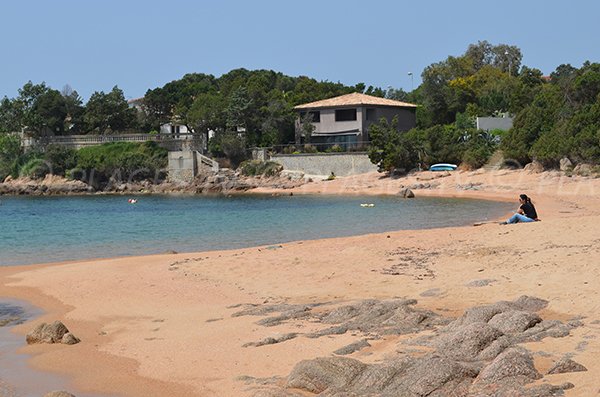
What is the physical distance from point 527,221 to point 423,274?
8754mm

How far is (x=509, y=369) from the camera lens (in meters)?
8.45

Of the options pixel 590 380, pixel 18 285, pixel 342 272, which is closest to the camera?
pixel 590 380

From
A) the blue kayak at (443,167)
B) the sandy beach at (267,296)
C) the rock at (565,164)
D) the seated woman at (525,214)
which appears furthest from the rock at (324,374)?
the blue kayak at (443,167)

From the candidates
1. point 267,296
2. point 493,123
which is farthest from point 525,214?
point 493,123

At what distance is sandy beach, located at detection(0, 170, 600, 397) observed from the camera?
1058 centimetres

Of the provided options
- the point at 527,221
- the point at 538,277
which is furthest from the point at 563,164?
the point at 538,277

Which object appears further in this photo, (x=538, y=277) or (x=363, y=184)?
(x=363, y=184)

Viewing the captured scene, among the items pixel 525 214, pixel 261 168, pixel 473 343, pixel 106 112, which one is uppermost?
pixel 106 112

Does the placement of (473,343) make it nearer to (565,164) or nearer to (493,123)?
(565,164)

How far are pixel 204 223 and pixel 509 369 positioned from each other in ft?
104

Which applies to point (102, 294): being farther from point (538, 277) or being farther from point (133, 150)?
point (133, 150)

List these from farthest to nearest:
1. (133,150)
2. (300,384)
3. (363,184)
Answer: (133,150) → (363,184) → (300,384)

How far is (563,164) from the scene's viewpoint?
51.2 m

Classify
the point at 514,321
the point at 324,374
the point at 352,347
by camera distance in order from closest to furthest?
1. the point at 324,374
2. the point at 514,321
3. the point at 352,347
